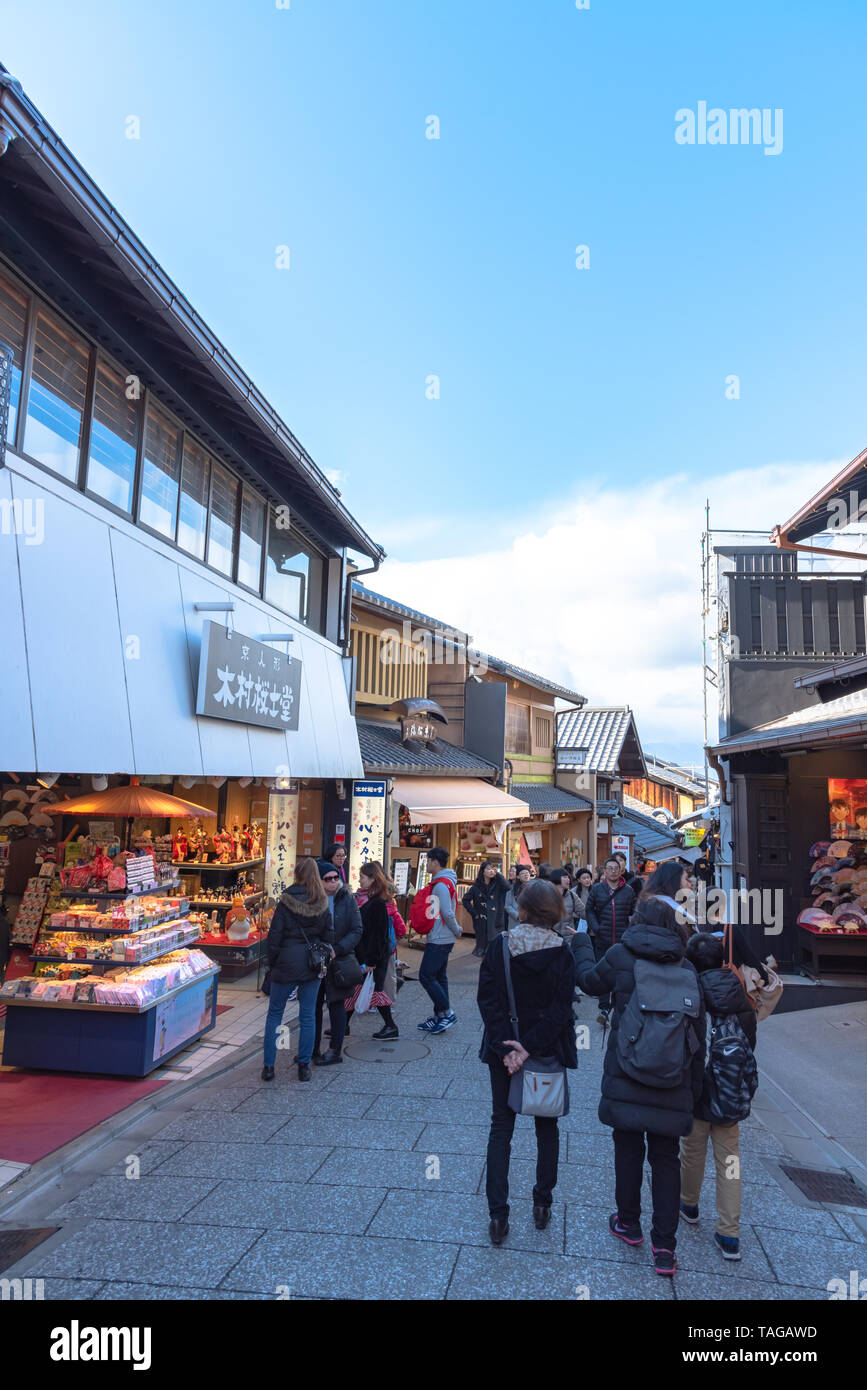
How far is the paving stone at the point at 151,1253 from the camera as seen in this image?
383 centimetres

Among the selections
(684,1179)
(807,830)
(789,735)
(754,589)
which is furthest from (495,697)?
(684,1179)

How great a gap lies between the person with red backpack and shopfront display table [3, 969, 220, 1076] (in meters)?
2.91

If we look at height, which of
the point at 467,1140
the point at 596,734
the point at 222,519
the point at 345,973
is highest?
the point at 222,519

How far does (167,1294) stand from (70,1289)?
504 mm

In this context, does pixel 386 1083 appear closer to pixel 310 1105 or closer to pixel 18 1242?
pixel 310 1105

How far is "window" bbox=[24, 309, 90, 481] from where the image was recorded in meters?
6.35

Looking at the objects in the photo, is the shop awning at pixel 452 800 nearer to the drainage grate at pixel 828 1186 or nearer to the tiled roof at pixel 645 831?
the drainage grate at pixel 828 1186

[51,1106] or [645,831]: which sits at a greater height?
[645,831]

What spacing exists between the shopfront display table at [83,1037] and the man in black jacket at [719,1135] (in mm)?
4718

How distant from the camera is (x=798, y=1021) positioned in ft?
32.2

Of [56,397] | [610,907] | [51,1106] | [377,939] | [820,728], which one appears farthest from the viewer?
[820,728]

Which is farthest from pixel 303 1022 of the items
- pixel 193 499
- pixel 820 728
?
pixel 820 728

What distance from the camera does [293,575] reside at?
41.6ft
